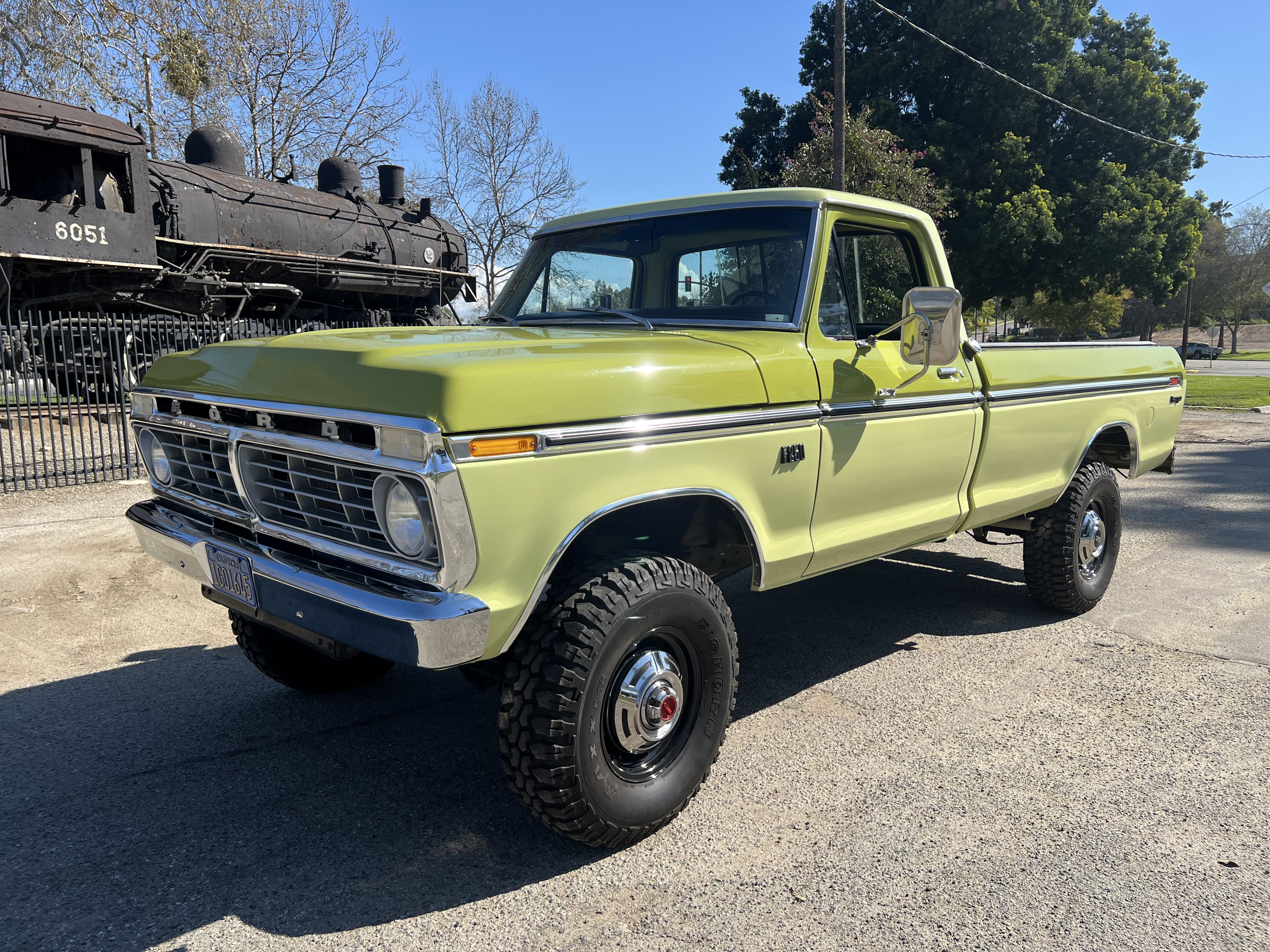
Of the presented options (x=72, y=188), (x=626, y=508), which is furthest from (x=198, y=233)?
(x=626, y=508)

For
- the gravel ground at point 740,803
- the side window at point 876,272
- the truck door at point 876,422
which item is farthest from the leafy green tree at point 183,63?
the truck door at point 876,422

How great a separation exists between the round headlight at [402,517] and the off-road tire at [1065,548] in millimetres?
3627

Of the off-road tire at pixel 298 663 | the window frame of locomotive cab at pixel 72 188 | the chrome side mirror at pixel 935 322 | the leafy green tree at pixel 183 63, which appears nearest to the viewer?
the chrome side mirror at pixel 935 322

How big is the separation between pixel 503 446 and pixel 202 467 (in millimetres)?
1375

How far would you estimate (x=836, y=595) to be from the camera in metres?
5.31

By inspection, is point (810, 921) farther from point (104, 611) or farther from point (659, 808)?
point (104, 611)

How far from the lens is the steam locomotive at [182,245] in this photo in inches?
410

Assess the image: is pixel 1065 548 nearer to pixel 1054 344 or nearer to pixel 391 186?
pixel 1054 344

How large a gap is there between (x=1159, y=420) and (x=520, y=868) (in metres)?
4.74

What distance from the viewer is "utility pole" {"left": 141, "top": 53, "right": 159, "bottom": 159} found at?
73.0 ft

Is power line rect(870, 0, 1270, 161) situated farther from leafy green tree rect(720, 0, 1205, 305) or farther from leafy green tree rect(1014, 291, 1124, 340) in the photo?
leafy green tree rect(1014, 291, 1124, 340)

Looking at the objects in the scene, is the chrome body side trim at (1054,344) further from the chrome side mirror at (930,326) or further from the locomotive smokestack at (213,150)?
the locomotive smokestack at (213,150)

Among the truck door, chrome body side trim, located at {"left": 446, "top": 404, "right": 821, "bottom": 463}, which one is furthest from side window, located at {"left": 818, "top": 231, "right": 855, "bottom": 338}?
chrome body side trim, located at {"left": 446, "top": 404, "right": 821, "bottom": 463}

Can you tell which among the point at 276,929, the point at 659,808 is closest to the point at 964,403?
the point at 659,808
